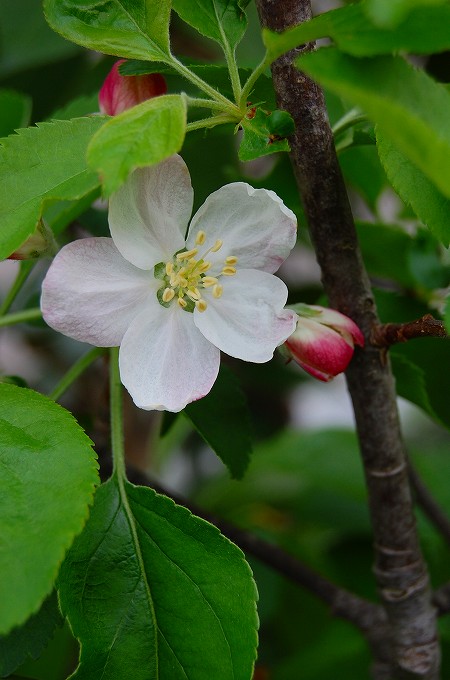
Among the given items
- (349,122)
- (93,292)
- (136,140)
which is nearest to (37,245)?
(93,292)

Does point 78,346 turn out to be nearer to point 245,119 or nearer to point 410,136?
point 245,119

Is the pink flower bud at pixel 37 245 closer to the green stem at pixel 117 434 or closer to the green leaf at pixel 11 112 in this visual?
the green stem at pixel 117 434

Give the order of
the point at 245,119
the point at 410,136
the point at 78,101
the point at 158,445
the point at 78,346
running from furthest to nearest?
the point at 78,346, the point at 158,445, the point at 78,101, the point at 245,119, the point at 410,136

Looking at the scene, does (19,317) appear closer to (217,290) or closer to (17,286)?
(17,286)

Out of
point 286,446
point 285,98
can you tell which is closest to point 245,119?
point 285,98

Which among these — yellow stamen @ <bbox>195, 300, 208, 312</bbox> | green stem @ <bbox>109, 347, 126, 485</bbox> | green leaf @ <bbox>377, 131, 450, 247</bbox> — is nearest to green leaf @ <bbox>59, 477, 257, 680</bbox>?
green stem @ <bbox>109, 347, 126, 485</bbox>

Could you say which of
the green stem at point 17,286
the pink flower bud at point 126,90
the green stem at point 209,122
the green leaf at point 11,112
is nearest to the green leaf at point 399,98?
the green stem at point 209,122

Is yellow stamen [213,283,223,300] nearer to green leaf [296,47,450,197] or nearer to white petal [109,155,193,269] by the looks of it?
white petal [109,155,193,269]
